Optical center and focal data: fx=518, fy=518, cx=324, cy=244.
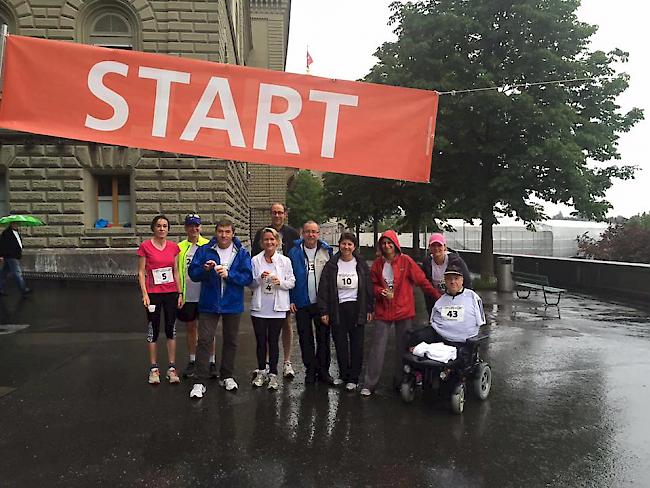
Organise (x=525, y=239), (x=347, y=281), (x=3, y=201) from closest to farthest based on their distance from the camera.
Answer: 1. (x=347, y=281)
2. (x=3, y=201)
3. (x=525, y=239)

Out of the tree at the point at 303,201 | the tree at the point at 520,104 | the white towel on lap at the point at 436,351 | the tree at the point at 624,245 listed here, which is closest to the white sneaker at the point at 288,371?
the white towel on lap at the point at 436,351

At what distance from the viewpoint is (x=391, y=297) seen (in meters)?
5.75

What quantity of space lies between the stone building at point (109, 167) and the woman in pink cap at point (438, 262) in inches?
458

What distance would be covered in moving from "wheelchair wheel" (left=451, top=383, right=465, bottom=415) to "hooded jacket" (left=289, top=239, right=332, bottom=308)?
1852 mm

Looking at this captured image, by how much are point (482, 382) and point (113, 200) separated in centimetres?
1459

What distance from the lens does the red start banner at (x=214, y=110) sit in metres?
4.32

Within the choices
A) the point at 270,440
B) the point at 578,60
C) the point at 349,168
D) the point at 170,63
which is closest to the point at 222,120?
the point at 170,63

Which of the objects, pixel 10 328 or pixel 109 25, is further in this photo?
pixel 109 25

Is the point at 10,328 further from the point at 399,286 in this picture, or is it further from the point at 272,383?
→ the point at 399,286

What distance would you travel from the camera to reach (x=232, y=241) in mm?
5863

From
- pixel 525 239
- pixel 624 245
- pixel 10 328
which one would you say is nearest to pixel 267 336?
pixel 10 328

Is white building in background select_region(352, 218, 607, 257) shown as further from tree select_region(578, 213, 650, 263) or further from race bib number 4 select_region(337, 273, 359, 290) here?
race bib number 4 select_region(337, 273, 359, 290)

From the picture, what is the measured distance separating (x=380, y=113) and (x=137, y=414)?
12.2 feet

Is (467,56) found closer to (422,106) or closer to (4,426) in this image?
(422,106)
